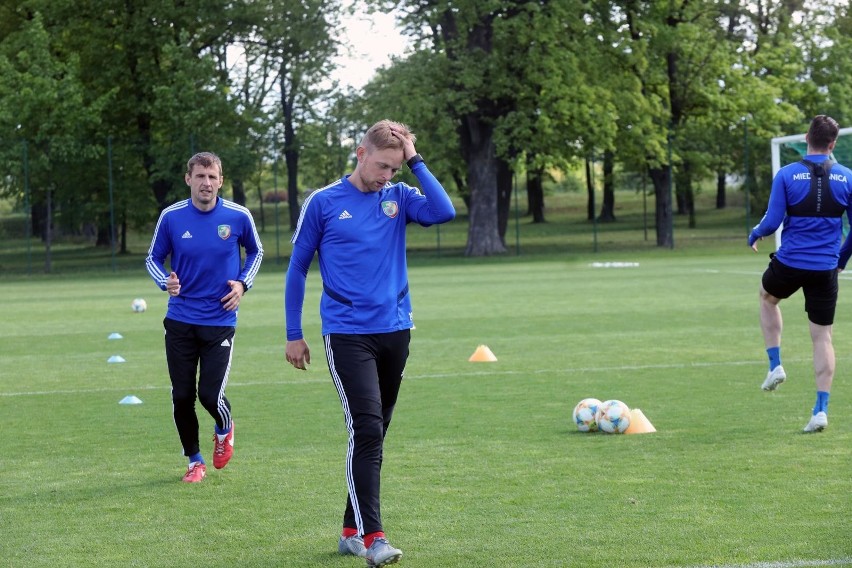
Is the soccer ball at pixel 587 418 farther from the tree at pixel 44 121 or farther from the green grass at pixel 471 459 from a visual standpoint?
the tree at pixel 44 121

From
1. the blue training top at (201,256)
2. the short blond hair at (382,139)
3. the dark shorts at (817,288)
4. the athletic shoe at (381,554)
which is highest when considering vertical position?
the short blond hair at (382,139)

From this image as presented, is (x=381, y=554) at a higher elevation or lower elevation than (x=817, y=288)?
lower

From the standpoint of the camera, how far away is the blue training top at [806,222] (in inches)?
352

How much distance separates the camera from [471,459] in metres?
8.26

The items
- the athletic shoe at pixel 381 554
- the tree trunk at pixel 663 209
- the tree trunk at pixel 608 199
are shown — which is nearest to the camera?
the athletic shoe at pixel 381 554

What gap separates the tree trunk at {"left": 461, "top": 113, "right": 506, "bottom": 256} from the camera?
42812mm

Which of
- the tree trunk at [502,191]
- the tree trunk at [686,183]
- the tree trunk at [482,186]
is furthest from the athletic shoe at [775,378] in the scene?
the tree trunk at [686,183]

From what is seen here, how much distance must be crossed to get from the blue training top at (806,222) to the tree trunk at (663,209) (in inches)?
1398

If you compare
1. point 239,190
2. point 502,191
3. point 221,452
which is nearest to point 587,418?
point 221,452

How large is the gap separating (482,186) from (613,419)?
3406 centimetres

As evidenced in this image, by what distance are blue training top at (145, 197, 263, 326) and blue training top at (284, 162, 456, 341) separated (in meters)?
2.14

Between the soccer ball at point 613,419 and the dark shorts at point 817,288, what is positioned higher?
the dark shorts at point 817,288

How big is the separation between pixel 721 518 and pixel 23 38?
41.7m

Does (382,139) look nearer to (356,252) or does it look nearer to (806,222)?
(356,252)
